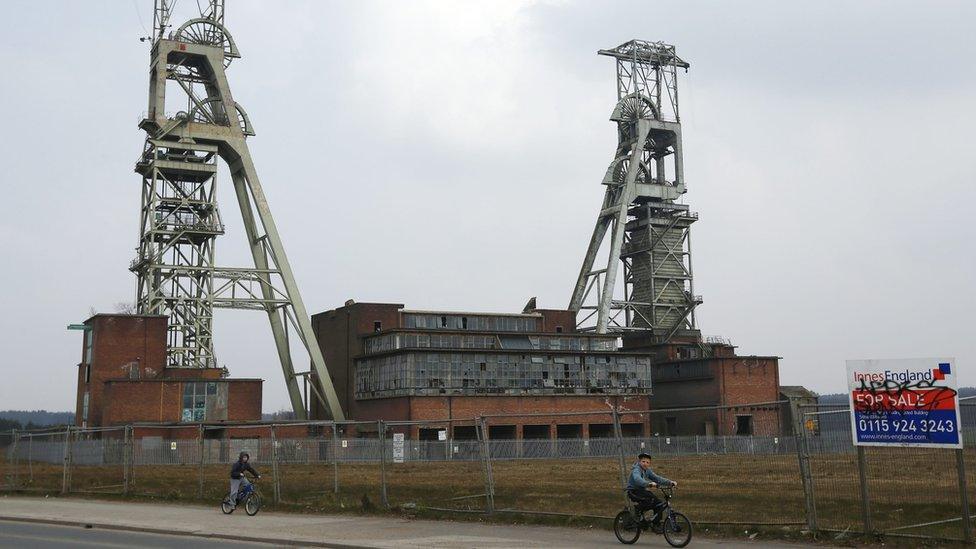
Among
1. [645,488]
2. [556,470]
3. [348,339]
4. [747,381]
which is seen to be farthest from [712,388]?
[645,488]

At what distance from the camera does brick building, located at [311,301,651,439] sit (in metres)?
71.3

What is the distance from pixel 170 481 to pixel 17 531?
556 inches

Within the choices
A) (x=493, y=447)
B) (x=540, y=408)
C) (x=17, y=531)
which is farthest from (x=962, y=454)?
(x=540, y=408)

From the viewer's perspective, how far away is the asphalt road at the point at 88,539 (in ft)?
56.9

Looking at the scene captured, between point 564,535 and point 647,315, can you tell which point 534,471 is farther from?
point 647,315

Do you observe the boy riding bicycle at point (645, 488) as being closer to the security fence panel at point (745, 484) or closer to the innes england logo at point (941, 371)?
the security fence panel at point (745, 484)

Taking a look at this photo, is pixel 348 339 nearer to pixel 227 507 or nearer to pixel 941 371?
pixel 227 507

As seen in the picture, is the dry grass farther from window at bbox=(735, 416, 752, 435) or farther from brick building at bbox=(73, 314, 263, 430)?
window at bbox=(735, 416, 752, 435)

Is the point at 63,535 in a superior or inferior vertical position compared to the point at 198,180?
inferior

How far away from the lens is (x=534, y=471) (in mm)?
40219

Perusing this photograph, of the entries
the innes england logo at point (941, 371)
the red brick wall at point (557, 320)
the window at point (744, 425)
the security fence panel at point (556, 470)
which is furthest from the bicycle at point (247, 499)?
the red brick wall at point (557, 320)

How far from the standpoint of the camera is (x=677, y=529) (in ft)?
51.0

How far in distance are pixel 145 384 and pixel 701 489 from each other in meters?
47.8

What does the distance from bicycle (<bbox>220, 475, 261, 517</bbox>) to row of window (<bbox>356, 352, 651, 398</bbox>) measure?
→ 47226mm
